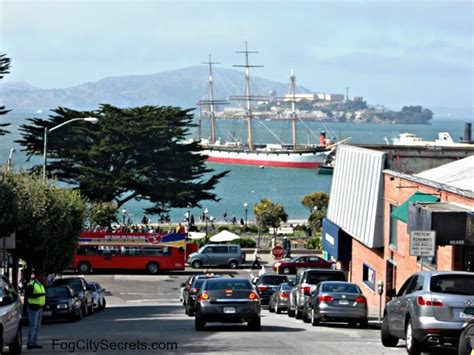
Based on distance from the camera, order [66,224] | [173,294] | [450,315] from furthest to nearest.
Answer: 1. [173,294]
2. [66,224]
3. [450,315]

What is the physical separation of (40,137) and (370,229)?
4280cm

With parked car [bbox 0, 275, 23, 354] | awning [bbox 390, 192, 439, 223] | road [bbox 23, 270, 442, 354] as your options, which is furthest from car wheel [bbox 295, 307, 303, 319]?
parked car [bbox 0, 275, 23, 354]

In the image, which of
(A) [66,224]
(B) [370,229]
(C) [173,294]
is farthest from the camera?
(C) [173,294]

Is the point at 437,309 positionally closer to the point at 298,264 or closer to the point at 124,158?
the point at 298,264

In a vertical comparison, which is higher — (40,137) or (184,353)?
(40,137)

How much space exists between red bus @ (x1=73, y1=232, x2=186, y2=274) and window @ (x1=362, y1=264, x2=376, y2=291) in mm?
19154

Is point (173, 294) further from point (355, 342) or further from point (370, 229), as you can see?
point (355, 342)

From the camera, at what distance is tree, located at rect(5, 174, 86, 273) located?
3662cm

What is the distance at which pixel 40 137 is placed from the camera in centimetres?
8212

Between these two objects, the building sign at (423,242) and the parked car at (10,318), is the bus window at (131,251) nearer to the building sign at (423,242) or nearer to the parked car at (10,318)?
the building sign at (423,242)

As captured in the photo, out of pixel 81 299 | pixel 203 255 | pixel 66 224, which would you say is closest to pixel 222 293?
pixel 81 299

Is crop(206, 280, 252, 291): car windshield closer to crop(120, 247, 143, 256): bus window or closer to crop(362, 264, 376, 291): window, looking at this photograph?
crop(362, 264, 376, 291): window

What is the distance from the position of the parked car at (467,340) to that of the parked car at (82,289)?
20.1 metres

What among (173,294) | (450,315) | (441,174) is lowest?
(173,294)
